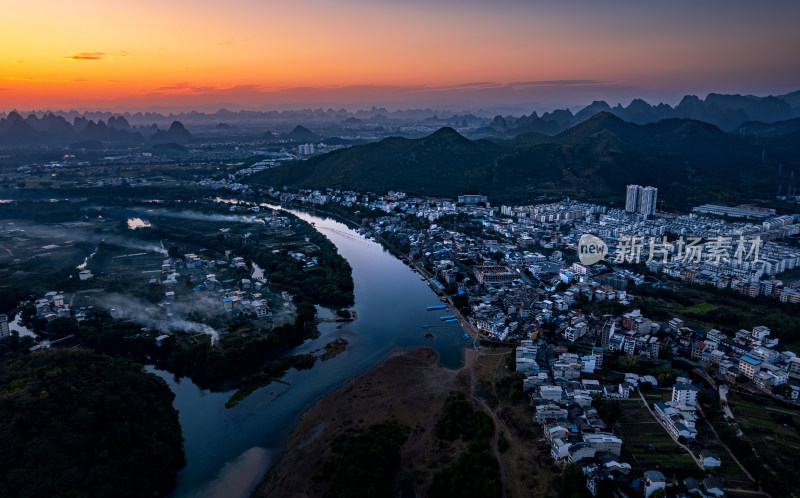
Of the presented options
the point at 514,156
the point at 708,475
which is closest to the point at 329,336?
the point at 708,475

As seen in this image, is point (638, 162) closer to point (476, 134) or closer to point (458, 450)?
point (458, 450)

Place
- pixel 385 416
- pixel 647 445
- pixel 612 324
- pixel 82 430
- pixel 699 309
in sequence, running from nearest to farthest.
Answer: pixel 82 430
pixel 647 445
pixel 385 416
pixel 612 324
pixel 699 309

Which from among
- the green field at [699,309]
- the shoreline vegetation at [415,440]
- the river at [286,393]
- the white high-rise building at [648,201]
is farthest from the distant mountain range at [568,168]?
the shoreline vegetation at [415,440]

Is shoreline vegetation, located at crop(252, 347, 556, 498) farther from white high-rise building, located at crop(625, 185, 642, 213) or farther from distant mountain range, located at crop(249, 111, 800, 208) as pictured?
distant mountain range, located at crop(249, 111, 800, 208)

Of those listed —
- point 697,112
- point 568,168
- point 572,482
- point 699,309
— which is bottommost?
point 572,482

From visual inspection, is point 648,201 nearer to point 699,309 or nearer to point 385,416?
point 699,309

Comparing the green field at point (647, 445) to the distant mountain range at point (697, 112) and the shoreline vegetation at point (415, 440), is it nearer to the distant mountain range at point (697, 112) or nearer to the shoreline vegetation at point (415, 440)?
the shoreline vegetation at point (415, 440)

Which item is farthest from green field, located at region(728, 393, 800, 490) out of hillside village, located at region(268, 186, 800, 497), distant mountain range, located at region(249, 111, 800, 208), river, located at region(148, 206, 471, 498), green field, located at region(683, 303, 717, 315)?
distant mountain range, located at region(249, 111, 800, 208)

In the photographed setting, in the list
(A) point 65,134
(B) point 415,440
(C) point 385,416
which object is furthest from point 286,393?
(A) point 65,134
